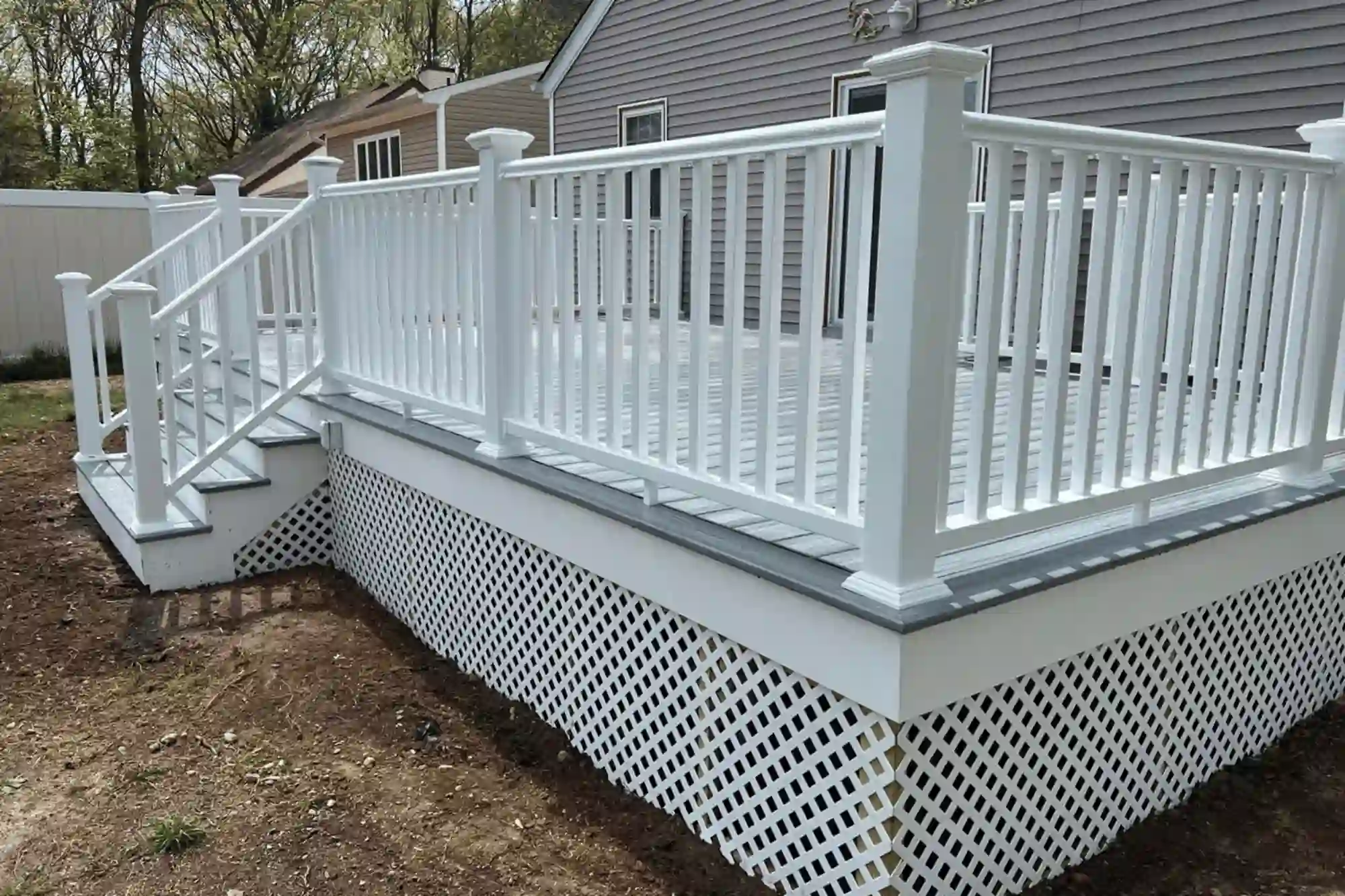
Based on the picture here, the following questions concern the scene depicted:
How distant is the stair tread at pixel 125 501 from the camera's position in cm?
433

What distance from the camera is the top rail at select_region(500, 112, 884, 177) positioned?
206 cm

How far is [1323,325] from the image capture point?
3.00 m

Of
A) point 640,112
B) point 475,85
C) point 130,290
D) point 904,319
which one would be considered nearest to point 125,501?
point 130,290

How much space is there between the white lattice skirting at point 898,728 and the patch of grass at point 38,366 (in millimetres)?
8506

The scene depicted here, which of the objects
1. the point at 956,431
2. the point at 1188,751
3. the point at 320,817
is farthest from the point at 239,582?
the point at 1188,751

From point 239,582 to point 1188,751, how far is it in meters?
3.73

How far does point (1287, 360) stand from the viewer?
9.85 ft

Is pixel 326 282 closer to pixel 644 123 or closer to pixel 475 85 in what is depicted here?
pixel 644 123

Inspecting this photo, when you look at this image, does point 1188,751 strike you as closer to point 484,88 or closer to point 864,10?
point 864,10

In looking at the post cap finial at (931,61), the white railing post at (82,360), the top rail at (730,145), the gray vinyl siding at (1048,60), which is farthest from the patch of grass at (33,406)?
the post cap finial at (931,61)

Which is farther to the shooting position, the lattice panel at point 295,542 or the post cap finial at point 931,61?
the lattice panel at point 295,542

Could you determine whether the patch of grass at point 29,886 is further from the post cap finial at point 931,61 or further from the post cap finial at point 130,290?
the post cap finial at point 931,61

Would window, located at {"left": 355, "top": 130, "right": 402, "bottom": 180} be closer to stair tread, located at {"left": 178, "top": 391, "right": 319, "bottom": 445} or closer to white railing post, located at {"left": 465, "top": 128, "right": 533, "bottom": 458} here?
stair tread, located at {"left": 178, "top": 391, "right": 319, "bottom": 445}

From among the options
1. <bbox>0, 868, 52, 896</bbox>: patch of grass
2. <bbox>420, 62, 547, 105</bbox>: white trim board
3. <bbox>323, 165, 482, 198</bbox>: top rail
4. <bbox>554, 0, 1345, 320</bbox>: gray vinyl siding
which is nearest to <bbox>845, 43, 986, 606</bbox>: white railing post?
<bbox>323, 165, 482, 198</bbox>: top rail
